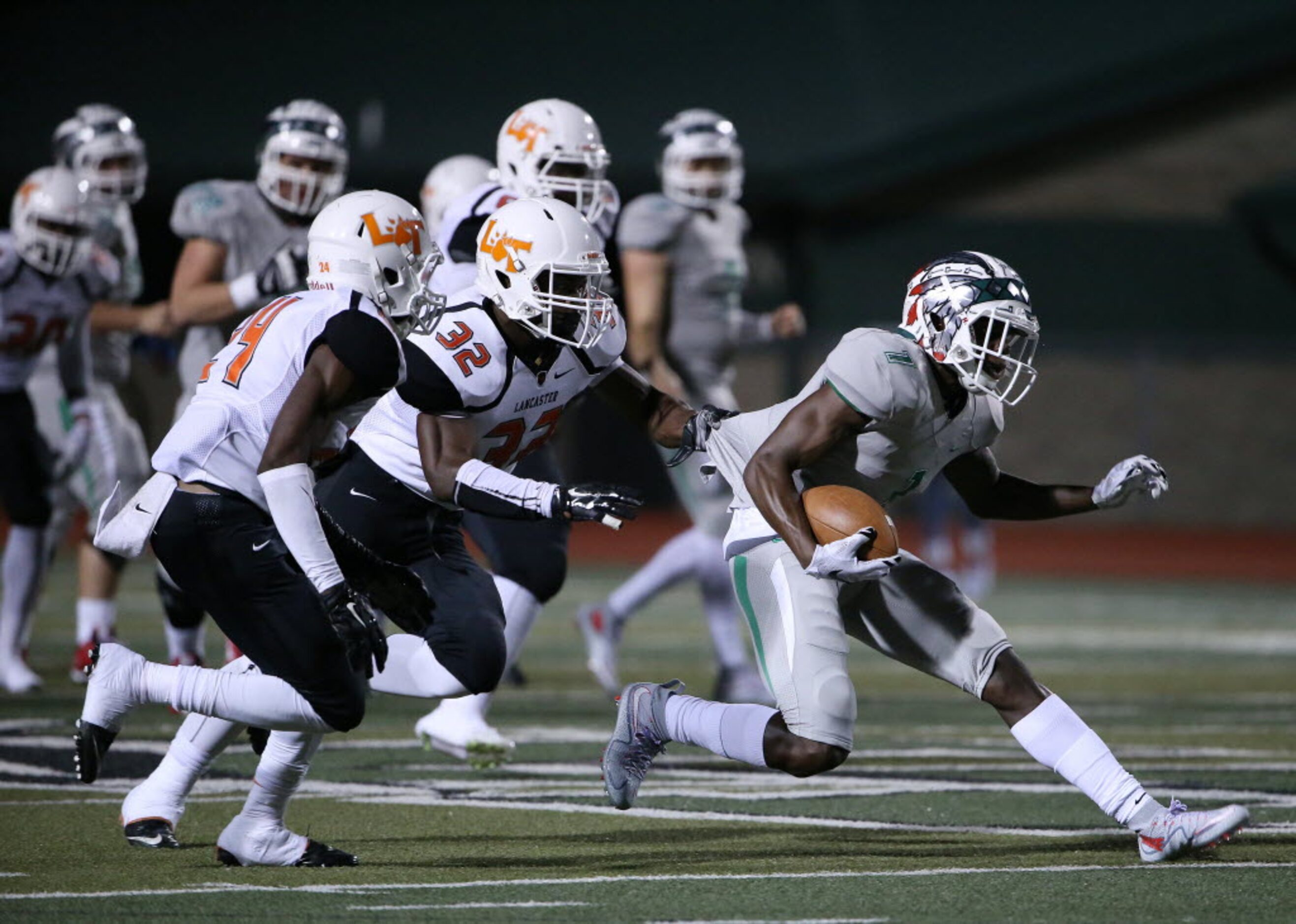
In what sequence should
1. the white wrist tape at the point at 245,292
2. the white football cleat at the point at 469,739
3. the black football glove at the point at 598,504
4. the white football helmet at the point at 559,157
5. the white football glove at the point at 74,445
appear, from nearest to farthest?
the black football glove at the point at 598,504 < the white football cleat at the point at 469,739 < the white football helmet at the point at 559,157 < the white wrist tape at the point at 245,292 < the white football glove at the point at 74,445

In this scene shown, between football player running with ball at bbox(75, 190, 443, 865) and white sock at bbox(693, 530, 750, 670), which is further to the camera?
white sock at bbox(693, 530, 750, 670)

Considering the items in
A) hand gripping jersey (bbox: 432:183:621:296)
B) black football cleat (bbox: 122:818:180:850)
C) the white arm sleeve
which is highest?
hand gripping jersey (bbox: 432:183:621:296)

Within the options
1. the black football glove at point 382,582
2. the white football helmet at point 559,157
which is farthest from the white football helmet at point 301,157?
the black football glove at point 382,582

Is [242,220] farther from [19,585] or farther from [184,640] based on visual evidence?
[19,585]

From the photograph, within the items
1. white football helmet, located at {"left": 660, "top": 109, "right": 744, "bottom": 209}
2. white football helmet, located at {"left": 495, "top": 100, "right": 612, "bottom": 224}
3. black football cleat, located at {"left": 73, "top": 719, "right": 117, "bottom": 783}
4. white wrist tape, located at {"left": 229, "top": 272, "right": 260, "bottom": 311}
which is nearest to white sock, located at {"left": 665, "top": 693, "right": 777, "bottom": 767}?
black football cleat, located at {"left": 73, "top": 719, "right": 117, "bottom": 783}

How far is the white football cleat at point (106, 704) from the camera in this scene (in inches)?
176

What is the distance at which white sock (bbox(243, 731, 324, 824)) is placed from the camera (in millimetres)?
4414

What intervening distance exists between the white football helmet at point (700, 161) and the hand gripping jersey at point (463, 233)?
1.70 meters

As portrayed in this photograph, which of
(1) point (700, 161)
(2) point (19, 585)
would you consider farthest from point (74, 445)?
(1) point (700, 161)

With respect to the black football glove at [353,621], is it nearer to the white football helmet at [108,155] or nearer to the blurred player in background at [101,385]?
the blurred player in background at [101,385]

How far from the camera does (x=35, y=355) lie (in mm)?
7957

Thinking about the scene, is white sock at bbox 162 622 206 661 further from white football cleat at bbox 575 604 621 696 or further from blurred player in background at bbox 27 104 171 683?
white football cleat at bbox 575 604 621 696

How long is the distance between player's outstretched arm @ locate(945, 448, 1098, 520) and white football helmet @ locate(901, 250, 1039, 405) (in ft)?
1.13

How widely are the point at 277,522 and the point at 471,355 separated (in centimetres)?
82
